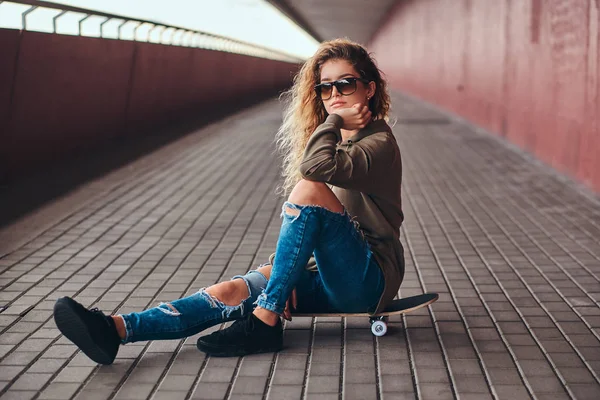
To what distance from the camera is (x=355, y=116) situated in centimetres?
340

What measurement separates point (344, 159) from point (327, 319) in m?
1.06

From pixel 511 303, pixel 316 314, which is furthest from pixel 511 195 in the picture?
pixel 316 314

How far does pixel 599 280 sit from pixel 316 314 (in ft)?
6.58

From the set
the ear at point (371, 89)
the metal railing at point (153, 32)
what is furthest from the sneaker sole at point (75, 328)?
the metal railing at point (153, 32)

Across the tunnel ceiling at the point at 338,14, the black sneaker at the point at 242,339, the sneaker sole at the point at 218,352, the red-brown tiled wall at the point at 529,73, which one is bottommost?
the sneaker sole at the point at 218,352

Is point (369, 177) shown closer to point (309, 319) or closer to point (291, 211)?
point (291, 211)

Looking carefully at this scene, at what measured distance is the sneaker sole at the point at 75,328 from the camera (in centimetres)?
314

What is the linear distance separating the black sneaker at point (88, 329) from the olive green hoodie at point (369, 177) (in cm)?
99

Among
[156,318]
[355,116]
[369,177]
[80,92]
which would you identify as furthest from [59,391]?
[80,92]

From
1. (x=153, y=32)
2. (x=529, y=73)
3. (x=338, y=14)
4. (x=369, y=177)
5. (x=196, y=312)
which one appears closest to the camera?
(x=369, y=177)

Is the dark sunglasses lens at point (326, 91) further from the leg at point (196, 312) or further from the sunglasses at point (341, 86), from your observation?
the leg at point (196, 312)

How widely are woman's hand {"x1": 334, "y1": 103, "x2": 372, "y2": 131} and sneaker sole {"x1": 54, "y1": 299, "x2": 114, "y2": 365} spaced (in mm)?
1326

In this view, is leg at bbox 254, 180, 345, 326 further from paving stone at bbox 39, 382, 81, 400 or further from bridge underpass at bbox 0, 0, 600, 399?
paving stone at bbox 39, 382, 81, 400

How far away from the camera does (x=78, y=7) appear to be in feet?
29.3
